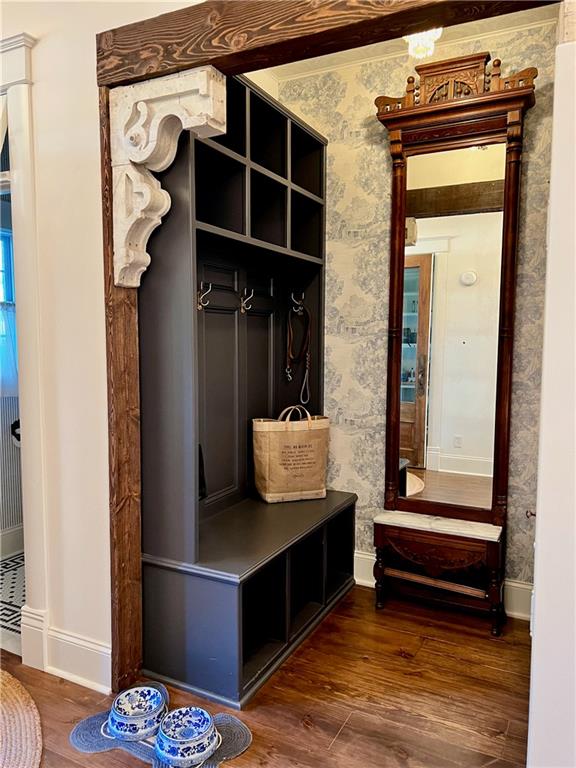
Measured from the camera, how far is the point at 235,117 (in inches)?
97.4

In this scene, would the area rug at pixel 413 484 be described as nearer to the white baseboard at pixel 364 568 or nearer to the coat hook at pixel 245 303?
the white baseboard at pixel 364 568

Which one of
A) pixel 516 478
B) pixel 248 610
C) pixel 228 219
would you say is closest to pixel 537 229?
pixel 516 478

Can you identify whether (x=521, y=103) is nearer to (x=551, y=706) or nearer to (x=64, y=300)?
(x=64, y=300)

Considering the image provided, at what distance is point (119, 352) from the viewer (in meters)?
2.03

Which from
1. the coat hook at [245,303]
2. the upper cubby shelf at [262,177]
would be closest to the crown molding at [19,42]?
the upper cubby shelf at [262,177]

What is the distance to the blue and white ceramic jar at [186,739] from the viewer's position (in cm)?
172

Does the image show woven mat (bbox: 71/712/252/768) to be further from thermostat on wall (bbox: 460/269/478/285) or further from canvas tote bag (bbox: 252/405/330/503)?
thermostat on wall (bbox: 460/269/478/285)

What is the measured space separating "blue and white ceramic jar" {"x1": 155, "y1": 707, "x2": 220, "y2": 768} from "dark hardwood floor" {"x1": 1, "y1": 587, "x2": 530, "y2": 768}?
107mm

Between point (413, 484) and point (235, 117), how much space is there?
1.96m

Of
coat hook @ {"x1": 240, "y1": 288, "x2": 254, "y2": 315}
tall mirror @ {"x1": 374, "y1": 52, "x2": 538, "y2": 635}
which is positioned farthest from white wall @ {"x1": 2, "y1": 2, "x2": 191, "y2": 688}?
tall mirror @ {"x1": 374, "y1": 52, "x2": 538, "y2": 635}

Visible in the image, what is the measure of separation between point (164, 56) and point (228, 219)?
28.8 inches

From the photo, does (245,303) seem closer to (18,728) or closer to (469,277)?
(469,277)

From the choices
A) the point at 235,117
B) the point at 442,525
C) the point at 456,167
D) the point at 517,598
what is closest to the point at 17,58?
the point at 235,117

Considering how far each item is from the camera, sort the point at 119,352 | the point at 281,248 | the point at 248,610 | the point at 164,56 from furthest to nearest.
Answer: the point at 281,248 < the point at 248,610 < the point at 119,352 < the point at 164,56
